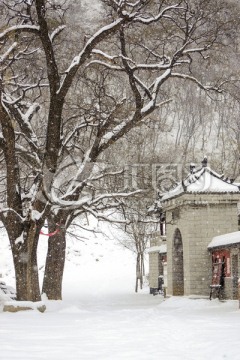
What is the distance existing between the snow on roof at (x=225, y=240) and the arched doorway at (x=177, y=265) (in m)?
3.27

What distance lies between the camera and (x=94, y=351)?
345 inches

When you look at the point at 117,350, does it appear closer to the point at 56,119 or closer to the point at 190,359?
the point at 190,359

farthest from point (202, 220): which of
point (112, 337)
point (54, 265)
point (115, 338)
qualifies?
point (115, 338)

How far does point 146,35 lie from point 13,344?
11117 mm

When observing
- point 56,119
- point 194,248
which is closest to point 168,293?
point 194,248

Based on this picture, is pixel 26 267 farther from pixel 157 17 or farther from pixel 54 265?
pixel 157 17

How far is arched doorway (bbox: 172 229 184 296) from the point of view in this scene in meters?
27.3

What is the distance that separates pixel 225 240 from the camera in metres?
22.8

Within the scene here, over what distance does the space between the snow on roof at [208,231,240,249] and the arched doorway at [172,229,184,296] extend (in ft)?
10.7

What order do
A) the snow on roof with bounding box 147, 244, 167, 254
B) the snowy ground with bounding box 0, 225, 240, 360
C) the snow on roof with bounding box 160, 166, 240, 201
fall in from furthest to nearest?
the snow on roof with bounding box 147, 244, 167, 254 → the snow on roof with bounding box 160, 166, 240, 201 → the snowy ground with bounding box 0, 225, 240, 360

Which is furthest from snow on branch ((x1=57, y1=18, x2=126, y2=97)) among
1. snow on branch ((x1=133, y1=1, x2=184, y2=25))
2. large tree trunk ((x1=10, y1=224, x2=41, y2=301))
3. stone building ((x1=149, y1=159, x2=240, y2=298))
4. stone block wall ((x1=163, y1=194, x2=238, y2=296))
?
stone block wall ((x1=163, y1=194, x2=238, y2=296))

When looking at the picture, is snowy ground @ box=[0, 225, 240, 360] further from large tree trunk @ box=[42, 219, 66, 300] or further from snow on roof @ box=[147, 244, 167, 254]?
snow on roof @ box=[147, 244, 167, 254]

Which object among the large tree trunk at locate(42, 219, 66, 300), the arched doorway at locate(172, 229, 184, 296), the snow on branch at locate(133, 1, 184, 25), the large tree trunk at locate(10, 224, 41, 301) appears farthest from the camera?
the arched doorway at locate(172, 229, 184, 296)

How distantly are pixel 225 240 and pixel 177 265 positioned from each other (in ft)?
17.5
